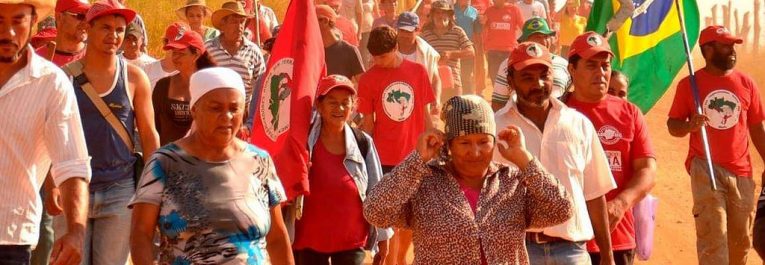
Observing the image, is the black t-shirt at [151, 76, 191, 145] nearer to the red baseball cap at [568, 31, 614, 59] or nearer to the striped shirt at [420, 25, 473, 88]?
the red baseball cap at [568, 31, 614, 59]

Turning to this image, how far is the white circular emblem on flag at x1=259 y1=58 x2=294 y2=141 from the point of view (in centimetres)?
956

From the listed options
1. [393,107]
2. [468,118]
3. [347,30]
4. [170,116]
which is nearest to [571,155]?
[468,118]

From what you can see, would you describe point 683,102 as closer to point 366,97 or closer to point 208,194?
point 366,97

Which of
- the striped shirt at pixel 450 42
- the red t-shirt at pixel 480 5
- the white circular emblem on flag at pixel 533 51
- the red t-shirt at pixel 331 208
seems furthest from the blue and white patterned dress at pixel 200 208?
the red t-shirt at pixel 480 5

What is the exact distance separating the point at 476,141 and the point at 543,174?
12.6 inches

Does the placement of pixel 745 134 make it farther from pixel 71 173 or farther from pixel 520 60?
pixel 71 173

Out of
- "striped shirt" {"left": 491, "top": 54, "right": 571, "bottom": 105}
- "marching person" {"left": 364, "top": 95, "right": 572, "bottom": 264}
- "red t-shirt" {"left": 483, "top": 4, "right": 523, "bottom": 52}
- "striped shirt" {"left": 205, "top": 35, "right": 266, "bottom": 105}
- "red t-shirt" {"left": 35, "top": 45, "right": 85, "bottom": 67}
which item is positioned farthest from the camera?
"red t-shirt" {"left": 483, "top": 4, "right": 523, "bottom": 52}

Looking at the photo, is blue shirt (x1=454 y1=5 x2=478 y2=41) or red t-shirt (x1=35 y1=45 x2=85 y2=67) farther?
blue shirt (x1=454 y1=5 x2=478 y2=41)

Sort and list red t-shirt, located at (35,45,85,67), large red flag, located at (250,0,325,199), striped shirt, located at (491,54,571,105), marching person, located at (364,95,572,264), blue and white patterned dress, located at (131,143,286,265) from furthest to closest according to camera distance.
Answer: red t-shirt, located at (35,45,85,67) → striped shirt, located at (491,54,571,105) → large red flag, located at (250,0,325,199) → marching person, located at (364,95,572,264) → blue and white patterned dress, located at (131,143,286,265)

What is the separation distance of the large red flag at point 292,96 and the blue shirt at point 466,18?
40.8ft

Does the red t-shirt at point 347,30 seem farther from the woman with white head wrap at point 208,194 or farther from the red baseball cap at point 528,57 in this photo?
the woman with white head wrap at point 208,194

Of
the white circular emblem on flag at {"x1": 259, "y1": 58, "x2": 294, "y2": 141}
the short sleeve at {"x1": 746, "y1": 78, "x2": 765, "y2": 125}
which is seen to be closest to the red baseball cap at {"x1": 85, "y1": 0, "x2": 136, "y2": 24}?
the white circular emblem on flag at {"x1": 259, "y1": 58, "x2": 294, "y2": 141}

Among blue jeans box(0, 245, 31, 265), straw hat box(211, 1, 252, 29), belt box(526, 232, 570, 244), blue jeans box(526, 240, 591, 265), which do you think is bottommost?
blue jeans box(526, 240, 591, 265)

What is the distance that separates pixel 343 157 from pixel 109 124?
138 centimetres
